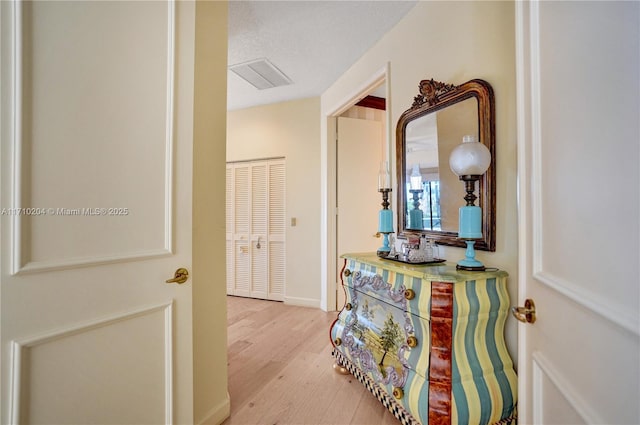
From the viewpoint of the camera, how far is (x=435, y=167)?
1.73 metres

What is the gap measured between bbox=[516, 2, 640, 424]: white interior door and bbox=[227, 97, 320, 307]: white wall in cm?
281

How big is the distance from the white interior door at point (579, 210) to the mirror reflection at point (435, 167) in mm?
779

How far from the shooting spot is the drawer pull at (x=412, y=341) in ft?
4.27

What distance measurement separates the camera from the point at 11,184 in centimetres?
73

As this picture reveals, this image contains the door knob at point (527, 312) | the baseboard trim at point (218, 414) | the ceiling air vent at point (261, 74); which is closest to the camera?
the door knob at point (527, 312)

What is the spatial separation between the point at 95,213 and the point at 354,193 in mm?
2710

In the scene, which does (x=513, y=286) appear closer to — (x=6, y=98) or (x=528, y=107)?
(x=528, y=107)

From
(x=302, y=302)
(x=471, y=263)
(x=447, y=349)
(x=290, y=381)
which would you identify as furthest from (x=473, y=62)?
(x=302, y=302)

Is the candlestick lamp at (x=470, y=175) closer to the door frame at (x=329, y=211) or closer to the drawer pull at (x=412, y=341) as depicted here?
the drawer pull at (x=412, y=341)

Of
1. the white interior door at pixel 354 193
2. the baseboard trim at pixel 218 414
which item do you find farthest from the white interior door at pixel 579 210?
the white interior door at pixel 354 193

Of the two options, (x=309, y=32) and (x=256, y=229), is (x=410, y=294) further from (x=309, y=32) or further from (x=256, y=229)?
(x=256, y=229)

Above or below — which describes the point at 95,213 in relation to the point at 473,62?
below

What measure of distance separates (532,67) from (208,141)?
1.39 m

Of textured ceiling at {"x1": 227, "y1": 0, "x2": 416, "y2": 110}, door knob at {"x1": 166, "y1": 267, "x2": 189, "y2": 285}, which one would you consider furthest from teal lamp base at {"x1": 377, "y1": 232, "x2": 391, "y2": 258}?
textured ceiling at {"x1": 227, "y1": 0, "x2": 416, "y2": 110}
